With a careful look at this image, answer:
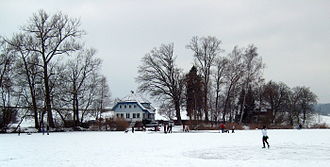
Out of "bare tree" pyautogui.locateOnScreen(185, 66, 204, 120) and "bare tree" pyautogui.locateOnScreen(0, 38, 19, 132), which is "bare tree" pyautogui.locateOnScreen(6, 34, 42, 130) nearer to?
"bare tree" pyautogui.locateOnScreen(0, 38, 19, 132)

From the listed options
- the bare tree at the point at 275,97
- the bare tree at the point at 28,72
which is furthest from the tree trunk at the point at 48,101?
the bare tree at the point at 275,97

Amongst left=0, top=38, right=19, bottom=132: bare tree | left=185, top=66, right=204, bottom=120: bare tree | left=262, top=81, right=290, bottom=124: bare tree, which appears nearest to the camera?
left=0, top=38, right=19, bottom=132: bare tree

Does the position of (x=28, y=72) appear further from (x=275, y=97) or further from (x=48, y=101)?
(x=275, y=97)

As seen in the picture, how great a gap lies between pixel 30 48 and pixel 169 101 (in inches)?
1036

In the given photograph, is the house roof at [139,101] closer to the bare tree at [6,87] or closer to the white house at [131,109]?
the white house at [131,109]

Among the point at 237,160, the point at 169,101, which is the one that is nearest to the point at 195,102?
the point at 169,101

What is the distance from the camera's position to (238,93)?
225 feet

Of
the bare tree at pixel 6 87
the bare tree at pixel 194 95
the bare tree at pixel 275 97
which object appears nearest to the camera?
the bare tree at pixel 6 87

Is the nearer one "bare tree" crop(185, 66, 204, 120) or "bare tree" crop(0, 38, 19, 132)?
"bare tree" crop(0, 38, 19, 132)

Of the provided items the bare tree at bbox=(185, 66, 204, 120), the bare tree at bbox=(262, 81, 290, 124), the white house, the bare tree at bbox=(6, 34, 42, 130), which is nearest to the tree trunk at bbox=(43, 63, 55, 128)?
the bare tree at bbox=(6, 34, 42, 130)

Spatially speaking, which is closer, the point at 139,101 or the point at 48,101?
the point at 48,101

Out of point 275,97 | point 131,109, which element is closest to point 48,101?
point 131,109

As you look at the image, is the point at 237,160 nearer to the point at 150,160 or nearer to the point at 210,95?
the point at 150,160

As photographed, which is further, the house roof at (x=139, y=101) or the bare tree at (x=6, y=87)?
the house roof at (x=139, y=101)
